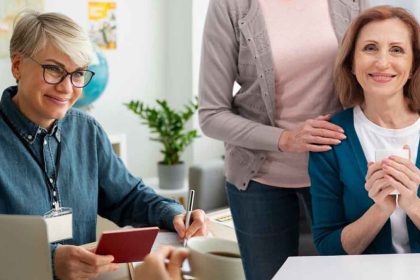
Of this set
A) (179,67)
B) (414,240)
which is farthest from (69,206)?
(179,67)

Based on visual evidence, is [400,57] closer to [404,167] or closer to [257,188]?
[404,167]

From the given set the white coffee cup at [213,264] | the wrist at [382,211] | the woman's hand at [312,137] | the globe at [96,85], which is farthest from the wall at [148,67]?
the white coffee cup at [213,264]

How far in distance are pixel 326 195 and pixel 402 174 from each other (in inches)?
11.2

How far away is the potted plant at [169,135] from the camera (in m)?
4.20

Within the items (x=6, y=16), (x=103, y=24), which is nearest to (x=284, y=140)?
(x=6, y=16)

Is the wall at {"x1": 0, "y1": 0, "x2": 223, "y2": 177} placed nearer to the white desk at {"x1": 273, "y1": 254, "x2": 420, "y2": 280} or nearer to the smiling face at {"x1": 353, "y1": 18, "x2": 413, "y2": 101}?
the smiling face at {"x1": 353, "y1": 18, "x2": 413, "y2": 101}

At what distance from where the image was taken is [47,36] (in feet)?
5.07

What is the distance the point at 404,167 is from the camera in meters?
1.42

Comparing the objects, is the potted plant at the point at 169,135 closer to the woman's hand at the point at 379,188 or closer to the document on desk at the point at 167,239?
the document on desk at the point at 167,239

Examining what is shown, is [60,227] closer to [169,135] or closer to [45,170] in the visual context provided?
[45,170]

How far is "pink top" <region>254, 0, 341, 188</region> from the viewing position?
1.74 meters

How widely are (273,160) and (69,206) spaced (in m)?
0.61

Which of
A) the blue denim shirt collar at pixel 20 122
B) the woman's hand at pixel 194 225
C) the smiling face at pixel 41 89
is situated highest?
the smiling face at pixel 41 89

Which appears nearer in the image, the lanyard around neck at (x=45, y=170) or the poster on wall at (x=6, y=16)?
the lanyard around neck at (x=45, y=170)
